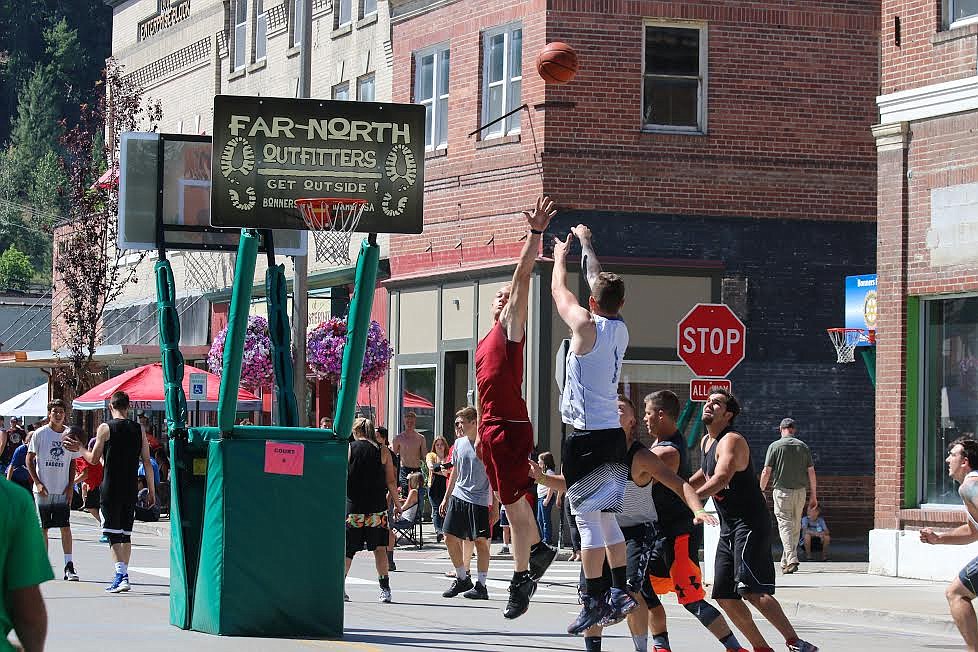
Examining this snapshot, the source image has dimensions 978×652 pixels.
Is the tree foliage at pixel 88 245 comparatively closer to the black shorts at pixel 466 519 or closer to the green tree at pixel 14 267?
the black shorts at pixel 466 519

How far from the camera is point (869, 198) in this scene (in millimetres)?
28953

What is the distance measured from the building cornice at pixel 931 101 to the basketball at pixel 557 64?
4.41m

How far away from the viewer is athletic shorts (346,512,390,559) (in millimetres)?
16891

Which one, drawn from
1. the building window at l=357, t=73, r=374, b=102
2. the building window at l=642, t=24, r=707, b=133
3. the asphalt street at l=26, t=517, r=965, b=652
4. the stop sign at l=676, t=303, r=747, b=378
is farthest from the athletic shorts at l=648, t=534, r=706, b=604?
the building window at l=357, t=73, r=374, b=102

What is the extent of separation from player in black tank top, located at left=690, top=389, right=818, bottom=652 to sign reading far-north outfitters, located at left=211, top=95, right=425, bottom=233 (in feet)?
9.98

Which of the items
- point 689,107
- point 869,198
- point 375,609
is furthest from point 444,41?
point 375,609

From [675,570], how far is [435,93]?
19680 mm

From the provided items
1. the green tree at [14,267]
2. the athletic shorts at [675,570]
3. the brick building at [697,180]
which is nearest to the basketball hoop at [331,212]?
the athletic shorts at [675,570]

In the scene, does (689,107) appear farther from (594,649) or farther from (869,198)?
(594,649)

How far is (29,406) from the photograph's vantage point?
160 feet

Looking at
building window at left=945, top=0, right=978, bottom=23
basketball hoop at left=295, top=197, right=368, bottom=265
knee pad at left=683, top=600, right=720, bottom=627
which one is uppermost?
building window at left=945, top=0, right=978, bottom=23

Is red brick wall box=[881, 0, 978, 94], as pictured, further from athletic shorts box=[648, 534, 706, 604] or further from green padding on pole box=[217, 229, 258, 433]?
green padding on pole box=[217, 229, 258, 433]

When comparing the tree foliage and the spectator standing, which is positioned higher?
the tree foliage

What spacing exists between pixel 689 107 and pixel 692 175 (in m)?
1.10
